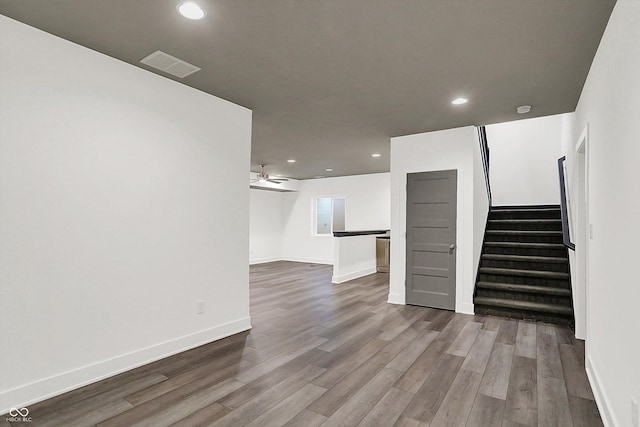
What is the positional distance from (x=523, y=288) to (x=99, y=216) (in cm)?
500

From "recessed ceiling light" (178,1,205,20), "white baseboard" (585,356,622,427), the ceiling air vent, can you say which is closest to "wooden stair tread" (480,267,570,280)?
"white baseboard" (585,356,622,427)

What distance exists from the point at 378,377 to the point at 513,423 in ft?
3.15

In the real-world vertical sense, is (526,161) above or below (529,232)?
above

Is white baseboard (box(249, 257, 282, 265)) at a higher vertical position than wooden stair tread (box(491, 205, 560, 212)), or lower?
lower

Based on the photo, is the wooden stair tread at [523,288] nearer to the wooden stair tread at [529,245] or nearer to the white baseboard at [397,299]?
the wooden stair tread at [529,245]

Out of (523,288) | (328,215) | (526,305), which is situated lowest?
(526,305)

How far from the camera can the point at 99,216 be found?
2645mm

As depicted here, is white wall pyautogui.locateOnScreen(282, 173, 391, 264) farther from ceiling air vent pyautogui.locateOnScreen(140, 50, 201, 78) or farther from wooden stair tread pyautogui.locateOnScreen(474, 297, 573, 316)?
ceiling air vent pyautogui.locateOnScreen(140, 50, 201, 78)

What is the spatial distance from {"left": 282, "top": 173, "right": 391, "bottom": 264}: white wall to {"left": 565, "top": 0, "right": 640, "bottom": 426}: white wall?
21.0 ft

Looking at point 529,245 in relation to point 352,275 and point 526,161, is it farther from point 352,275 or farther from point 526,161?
point 352,275

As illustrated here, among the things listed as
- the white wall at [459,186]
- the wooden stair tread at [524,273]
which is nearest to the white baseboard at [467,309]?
the white wall at [459,186]

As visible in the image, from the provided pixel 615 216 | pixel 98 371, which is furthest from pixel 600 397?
pixel 98 371

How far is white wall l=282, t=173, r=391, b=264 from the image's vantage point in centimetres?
909

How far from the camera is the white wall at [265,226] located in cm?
970
